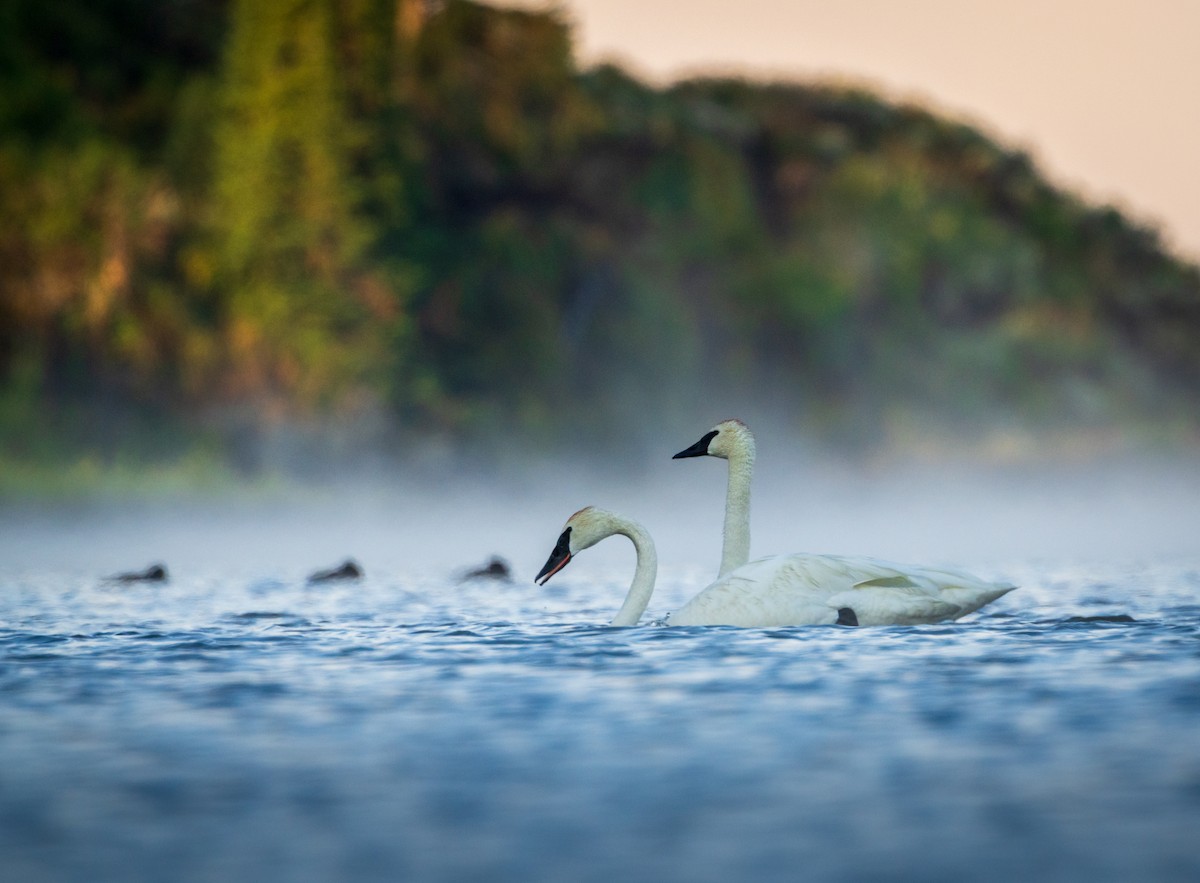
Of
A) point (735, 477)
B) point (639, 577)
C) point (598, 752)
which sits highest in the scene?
point (735, 477)

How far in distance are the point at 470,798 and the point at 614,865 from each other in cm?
104

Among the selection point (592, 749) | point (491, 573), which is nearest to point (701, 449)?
point (491, 573)

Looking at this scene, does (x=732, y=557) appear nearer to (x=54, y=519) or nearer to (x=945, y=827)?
(x=945, y=827)

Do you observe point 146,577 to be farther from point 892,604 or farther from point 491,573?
point 892,604

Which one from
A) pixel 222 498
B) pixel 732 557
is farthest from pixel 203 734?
pixel 222 498

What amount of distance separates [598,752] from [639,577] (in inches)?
176

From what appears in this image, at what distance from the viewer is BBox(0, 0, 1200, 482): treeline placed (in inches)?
1379

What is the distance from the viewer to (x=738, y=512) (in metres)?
12.1

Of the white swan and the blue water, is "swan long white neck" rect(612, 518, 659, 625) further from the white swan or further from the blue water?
the white swan

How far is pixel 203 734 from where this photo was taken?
285 inches

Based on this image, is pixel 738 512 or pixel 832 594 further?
pixel 738 512

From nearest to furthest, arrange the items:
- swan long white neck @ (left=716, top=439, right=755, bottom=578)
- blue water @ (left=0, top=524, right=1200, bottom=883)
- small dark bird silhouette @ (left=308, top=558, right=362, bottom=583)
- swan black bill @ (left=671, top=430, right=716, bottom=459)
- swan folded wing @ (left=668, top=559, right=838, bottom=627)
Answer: blue water @ (left=0, top=524, right=1200, bottom=883) → swan folded wing @ (left=668, top=559, right=838, bottom=627) → swan long white neck @ (left=716, top=439, right=755, bottom=578) → swan black bill @ (left=671, top=430, right=716, bottom=459) → small dark bird silhouette @ (left=308, top=558, right=362, bottom=583)

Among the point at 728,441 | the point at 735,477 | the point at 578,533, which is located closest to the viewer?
the point at 578,533

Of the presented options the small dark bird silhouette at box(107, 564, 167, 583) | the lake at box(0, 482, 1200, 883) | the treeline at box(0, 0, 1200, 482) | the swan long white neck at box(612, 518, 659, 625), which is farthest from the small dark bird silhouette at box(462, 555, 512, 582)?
the treeline at box(0, 0, 1200, 482)
